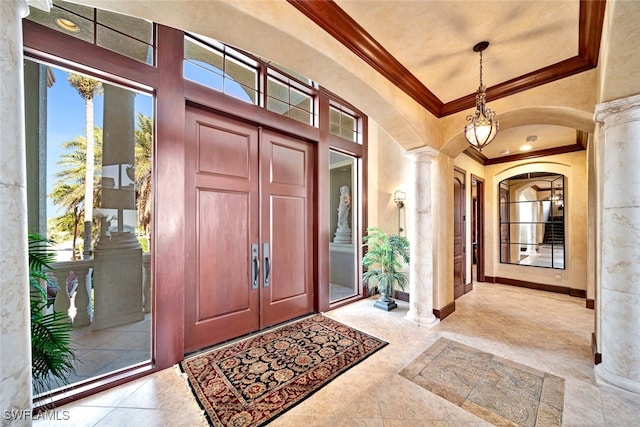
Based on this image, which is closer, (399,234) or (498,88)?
(498,88)

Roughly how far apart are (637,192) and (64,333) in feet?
14.0

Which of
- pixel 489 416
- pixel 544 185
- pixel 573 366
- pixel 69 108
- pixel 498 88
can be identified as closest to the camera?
pixel 489 416

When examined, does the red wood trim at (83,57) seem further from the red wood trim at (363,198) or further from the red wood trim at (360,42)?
the red wood trim at (363,198)

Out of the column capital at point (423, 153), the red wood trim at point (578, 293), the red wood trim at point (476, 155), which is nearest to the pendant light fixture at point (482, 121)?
the column capital at point (423, 153)

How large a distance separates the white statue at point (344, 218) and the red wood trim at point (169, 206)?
292 centimetres

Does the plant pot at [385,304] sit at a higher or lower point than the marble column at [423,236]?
lower

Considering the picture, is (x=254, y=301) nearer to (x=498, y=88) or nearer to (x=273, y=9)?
(x=273, y=9)

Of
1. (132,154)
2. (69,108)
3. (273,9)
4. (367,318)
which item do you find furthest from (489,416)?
(69,108)

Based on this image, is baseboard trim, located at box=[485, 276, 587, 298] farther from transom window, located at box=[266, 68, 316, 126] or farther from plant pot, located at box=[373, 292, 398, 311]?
transom window, located at box=[266, 68, 316, 126]

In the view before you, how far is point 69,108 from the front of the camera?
2.12 m

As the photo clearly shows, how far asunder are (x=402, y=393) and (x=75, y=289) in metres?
2.83

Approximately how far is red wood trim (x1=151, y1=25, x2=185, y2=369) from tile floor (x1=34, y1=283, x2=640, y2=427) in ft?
1.18

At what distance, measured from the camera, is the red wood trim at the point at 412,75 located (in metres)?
1.83

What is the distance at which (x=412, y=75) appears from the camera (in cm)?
276
